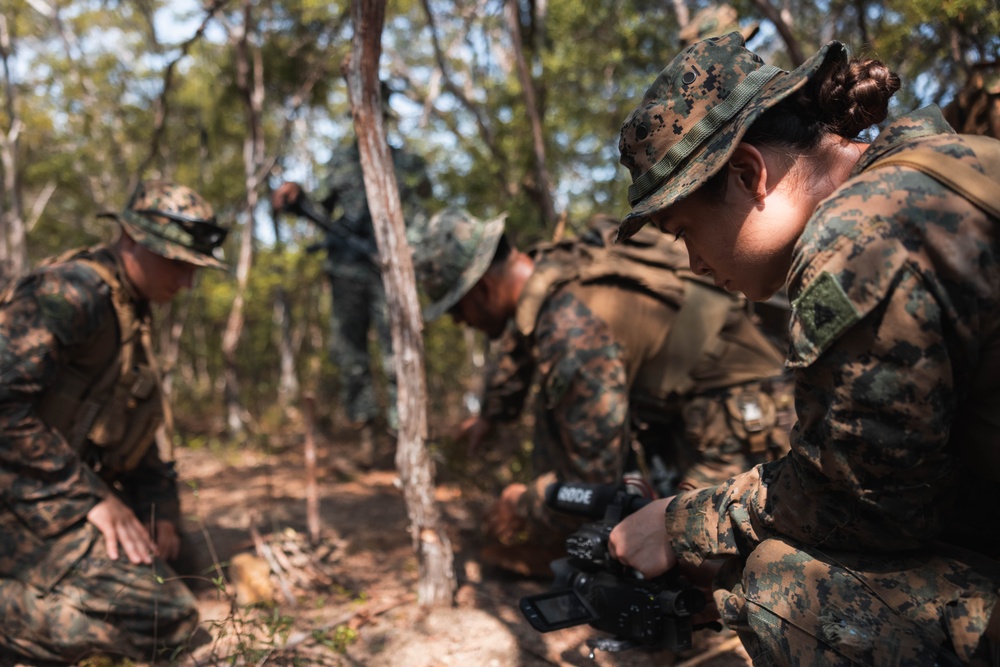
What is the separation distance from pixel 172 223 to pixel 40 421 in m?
1.11

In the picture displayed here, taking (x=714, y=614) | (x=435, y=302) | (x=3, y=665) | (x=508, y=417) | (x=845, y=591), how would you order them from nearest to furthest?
1. (x=845, y=591)
2. (x=714, y=614)
3. (x=3, y=665)
4. (x=435, y=302)
5. (x=508, y=417)

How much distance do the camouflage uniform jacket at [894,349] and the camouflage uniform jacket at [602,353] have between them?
1.34m

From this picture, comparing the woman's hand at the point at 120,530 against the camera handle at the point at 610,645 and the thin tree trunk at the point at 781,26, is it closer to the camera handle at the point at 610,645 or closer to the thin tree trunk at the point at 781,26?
the camera handle at the point at 610,645

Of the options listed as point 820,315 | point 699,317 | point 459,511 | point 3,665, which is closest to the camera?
point 820,315

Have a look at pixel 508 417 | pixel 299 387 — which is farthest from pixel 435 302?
pixel 299 387

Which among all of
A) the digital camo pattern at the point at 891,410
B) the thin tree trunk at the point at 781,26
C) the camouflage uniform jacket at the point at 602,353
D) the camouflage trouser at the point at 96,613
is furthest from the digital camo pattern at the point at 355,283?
the digital camo pattern at the point at 891,410

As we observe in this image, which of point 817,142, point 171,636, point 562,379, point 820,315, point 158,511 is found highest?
point 817,142

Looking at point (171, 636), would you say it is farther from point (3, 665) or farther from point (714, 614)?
point (714, 614)

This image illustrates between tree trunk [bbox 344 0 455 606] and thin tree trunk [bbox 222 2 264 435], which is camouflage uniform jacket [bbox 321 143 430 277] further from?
tree trunk [bbox 344 0 455 606]

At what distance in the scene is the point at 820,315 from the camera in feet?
4.28

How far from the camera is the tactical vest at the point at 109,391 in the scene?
10.1ft

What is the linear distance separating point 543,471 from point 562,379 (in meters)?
0.90

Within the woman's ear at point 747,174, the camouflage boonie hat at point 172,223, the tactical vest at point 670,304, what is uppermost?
the camouflage boonie hat at point 172,223

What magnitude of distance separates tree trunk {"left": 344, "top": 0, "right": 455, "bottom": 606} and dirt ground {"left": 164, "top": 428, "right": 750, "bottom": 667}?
0.27 metres
